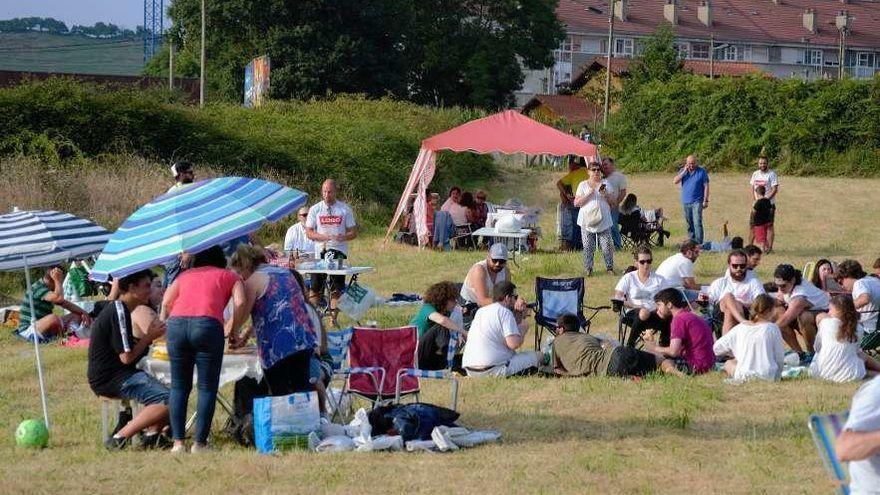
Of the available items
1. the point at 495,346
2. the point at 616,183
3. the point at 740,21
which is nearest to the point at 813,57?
the point at 740,21

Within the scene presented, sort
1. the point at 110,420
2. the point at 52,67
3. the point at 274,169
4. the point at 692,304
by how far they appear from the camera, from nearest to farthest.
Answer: the point at 110,420 < the point at 692,304 < the point at 274,169 < the point at 52,67

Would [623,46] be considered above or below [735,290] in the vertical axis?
above

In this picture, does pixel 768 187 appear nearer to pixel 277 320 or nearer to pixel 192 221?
pixel 277 320

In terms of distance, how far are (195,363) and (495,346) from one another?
3.80 metres

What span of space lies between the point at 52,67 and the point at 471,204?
9435 cm

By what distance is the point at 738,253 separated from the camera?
1373 centimetres

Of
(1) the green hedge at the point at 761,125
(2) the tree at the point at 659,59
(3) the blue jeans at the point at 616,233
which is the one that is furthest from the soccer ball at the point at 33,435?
(2) the tree at the point at 659,59

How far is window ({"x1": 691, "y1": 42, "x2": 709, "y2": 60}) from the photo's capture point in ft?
334

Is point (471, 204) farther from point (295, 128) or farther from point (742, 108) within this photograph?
point (742, 108)

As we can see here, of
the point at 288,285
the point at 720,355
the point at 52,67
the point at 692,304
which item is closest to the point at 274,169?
the point at 692,304

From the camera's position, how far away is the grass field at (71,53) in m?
115

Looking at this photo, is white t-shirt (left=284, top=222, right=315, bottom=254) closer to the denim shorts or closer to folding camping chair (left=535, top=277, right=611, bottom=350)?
folding camping chair (left=535, top=277, right=611, bottom=350)

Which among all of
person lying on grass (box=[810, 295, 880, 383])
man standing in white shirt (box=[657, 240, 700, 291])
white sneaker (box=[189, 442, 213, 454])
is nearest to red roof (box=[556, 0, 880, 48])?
man standing in white shirt (box=[657, 240, 700, 291])

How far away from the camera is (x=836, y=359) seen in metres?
11.7
